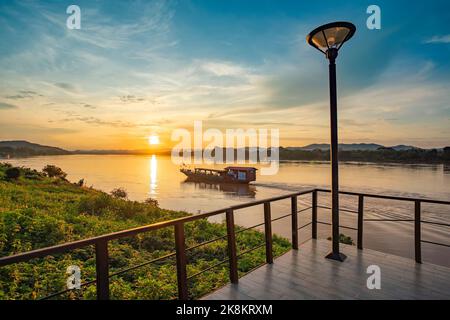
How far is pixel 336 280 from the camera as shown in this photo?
273 centimetres

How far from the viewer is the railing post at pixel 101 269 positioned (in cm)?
158

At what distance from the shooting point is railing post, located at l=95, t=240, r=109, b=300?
1.58 metres

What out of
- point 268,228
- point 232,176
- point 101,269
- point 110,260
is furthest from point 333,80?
point 232,176

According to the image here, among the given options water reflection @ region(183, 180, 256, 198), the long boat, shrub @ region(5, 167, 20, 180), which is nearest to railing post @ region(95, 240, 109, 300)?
shrub @ region(5, 167, 20, 180)

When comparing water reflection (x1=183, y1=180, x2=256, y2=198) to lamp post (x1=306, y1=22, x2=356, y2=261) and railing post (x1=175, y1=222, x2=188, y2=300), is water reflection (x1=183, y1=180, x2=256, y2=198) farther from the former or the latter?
railing post (x1=175, y1=222, x2=188, y2=300)

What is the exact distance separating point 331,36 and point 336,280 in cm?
301

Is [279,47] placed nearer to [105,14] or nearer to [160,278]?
[105,14]

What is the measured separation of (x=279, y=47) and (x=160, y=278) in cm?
697

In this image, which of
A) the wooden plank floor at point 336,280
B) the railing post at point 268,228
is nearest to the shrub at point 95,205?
the railing post at point 268,228

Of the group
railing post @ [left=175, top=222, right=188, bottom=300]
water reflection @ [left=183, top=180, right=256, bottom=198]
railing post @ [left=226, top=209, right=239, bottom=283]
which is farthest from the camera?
water reflection @ [left=183, top=180, right=256, bottom=198]

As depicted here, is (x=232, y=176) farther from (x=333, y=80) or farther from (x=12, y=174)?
(x=333, y=80)

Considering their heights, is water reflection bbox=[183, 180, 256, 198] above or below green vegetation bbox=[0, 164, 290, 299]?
below

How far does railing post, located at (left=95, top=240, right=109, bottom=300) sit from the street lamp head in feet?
11.0
